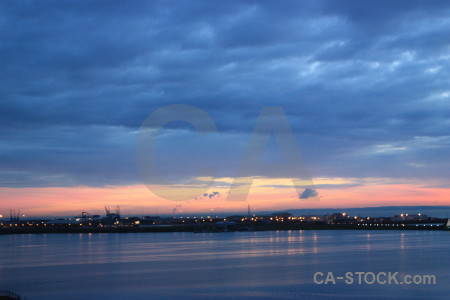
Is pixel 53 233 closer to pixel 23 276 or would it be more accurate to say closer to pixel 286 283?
pixel 23 276

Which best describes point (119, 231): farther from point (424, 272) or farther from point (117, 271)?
point (424, 272)

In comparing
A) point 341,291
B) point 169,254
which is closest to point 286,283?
point 341,291

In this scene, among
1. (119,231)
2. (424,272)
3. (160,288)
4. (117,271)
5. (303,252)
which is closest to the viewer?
(160,288)

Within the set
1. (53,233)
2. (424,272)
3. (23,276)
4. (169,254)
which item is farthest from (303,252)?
(53,233)

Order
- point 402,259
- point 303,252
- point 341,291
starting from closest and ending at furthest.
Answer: point 341,291 < point 402,259 < point 303,252

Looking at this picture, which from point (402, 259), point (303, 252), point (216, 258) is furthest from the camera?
point (303, 252)

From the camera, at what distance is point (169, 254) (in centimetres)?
6166

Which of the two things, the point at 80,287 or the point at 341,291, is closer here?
the point at 341,291

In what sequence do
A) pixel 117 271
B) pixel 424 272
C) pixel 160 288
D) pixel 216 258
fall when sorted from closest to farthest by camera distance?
pixel 160 288
pixel 424 272
pixel 117 271
pixel 216 258

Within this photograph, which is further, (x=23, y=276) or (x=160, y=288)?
(x=23, y=276)

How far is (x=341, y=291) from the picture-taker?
3319 cm

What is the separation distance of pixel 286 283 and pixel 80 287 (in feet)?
50.0

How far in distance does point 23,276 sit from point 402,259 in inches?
1436

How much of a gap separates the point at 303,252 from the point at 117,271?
24.4 metres
